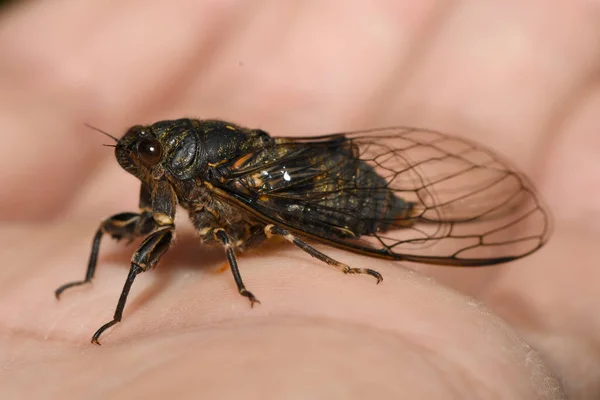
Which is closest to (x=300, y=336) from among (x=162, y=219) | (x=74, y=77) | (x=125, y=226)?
(x=162, y=219)

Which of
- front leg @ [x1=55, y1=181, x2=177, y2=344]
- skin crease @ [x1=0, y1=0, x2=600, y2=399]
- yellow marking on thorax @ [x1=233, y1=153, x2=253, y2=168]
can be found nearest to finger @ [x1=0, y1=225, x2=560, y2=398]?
skin crease @ [x1=0, y1=0, x2=600, y2=399]

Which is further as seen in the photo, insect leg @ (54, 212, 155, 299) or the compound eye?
insect leg @ (54, 212, 155, 299)

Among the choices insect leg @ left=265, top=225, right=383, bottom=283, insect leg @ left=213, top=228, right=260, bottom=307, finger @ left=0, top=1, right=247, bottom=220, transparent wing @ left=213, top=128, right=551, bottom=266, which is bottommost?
finger @ left=0, top=1, right=247, bottom=220

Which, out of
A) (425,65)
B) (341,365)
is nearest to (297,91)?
(425,65)

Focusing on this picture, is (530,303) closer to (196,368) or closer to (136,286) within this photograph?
(136,286)

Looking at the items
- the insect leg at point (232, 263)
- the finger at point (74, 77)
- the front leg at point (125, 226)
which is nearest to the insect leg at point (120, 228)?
the front leg at point (125, 226)

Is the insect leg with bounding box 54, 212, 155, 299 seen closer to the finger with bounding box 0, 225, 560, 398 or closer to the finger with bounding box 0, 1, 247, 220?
the finger with bounding box 0, 225, 560, 398
